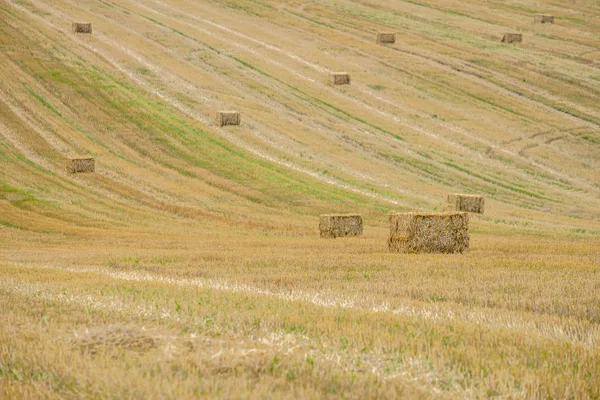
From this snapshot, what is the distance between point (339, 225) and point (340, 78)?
2971 cm

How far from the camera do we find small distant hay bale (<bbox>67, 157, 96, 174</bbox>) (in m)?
37.5

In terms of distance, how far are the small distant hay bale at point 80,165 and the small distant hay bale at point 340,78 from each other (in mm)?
21342

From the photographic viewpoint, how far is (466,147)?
4778 centimetres

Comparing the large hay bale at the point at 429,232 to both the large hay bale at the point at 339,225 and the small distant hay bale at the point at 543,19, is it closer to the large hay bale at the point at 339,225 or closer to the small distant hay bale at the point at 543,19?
the large hay bale at the point at 339,225

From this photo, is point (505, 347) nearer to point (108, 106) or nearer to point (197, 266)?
point (197, 266)

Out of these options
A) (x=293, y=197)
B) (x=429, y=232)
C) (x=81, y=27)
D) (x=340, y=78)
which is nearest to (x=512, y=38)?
(x=340, y=78)

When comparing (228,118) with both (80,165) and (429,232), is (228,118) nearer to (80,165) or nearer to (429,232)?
(80,165)

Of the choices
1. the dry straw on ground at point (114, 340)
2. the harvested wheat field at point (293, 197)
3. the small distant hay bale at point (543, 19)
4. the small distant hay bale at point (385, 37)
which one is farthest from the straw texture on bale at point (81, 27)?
the dry straw on ground at point (114, 340)

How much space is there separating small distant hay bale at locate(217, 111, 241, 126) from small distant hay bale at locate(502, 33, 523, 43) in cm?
2826

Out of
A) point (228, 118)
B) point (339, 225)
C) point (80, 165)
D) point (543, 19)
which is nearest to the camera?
point (339, 225)

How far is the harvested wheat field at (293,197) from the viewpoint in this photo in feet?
25.8

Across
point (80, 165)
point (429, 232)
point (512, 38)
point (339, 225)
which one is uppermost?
point (512, 38)

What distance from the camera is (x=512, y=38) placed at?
66375mm

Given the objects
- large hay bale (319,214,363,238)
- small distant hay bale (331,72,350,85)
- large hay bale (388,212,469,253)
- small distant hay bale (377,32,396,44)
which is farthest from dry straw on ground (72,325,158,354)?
small distant hay bale (377,32,396,44)
